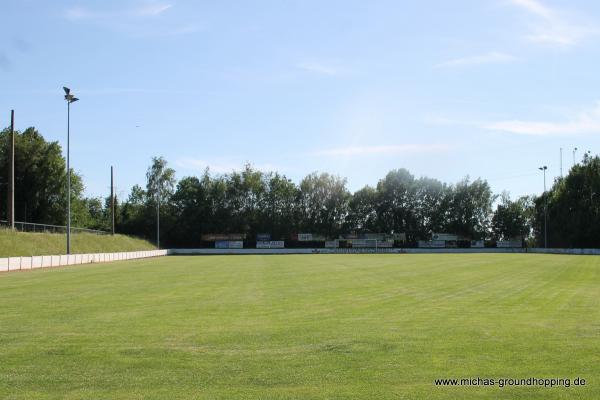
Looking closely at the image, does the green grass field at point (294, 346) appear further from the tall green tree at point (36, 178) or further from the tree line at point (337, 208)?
the tree line at point (337, 208)

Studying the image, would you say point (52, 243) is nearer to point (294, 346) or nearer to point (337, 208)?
point (294, 346)

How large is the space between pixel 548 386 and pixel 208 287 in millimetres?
18596

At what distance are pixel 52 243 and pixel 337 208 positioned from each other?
80895mm

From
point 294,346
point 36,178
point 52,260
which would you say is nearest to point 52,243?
point 52,260

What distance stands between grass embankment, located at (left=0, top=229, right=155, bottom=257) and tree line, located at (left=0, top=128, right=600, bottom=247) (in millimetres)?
28392

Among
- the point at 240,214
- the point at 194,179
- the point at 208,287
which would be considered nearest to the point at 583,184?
the point at 240,214

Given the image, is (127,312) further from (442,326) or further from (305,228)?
(305,228)

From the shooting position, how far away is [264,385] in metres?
8.37

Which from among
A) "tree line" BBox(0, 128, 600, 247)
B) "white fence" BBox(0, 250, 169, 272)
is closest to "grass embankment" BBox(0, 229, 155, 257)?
"white fence" BBox(0, 250, 169, 272)

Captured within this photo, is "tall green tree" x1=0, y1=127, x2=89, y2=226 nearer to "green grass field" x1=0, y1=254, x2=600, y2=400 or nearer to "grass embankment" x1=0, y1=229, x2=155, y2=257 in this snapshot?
"grass embankment" x1=0, y1=229, x2=155, y2=257

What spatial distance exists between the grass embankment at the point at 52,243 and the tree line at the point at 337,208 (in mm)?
28392

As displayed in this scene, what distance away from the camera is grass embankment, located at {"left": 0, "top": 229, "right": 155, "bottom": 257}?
2192 inches

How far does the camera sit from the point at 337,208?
138m

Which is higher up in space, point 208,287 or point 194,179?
point 194,179
